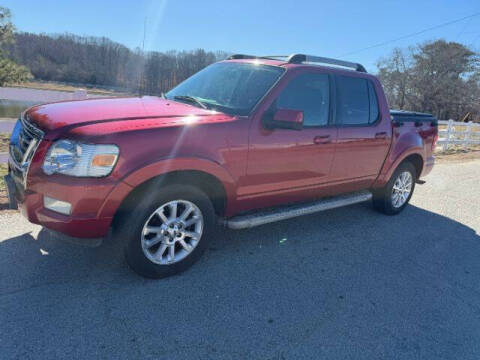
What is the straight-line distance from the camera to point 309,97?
3865 millimetres

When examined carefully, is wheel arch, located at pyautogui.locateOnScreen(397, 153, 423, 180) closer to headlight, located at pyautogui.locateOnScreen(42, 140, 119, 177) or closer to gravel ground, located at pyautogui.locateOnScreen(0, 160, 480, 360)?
gravel ground, located at pyautogui.locateOnScreen(0, 160, 480, 360)

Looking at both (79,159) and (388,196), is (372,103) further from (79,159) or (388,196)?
(79,159)

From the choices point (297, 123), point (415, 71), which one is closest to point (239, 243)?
point (297, 123)

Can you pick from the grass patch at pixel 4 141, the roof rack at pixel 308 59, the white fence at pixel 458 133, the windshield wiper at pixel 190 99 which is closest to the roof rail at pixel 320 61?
the roof rack at pixel 308 59

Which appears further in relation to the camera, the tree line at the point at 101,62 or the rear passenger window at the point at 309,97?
the tree line at the point at 101,62

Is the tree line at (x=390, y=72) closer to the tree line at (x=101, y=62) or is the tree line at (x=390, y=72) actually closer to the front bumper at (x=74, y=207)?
the tree line at (x=101, y=62)

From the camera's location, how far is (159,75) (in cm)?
5669

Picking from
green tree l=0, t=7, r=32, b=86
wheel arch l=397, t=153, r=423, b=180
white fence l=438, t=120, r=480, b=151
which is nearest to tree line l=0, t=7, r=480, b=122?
green tree l=0, t=7, r=32, b=86

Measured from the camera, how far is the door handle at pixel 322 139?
3.81m

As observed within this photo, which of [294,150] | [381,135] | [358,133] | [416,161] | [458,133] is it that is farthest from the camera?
[458,133]

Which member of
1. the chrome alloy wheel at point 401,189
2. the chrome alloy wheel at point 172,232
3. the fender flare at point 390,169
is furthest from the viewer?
the chrome alloy wheel at point 401,189

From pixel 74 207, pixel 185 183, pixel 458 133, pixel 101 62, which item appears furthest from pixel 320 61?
pixel 101 62

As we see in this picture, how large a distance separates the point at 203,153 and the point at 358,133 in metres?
2.25

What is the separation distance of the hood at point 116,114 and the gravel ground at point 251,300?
97 centimetres
